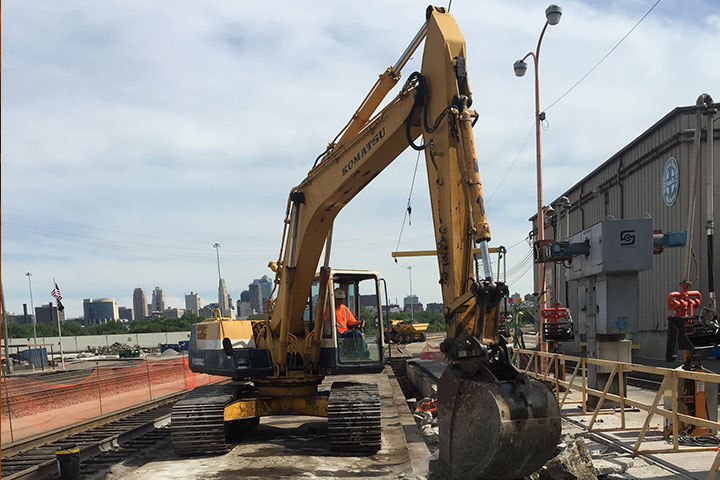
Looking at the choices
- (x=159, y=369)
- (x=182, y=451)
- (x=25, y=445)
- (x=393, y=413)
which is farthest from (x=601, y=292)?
(x=159, y=369)

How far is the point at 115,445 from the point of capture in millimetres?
11312

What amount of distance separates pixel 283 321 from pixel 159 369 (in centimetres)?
1305

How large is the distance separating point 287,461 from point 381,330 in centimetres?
280

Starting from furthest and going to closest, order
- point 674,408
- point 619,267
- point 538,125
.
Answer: point 538,125
point 619,267
point 674,408

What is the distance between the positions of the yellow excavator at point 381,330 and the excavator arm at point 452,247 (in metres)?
0.02

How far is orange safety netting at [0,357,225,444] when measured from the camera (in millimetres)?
13820

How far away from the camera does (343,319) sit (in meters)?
10.8

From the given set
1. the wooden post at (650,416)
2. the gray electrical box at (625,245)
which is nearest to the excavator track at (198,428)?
the wooden post at (650,416)

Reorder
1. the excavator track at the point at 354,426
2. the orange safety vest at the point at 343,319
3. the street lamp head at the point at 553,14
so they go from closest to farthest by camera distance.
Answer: the excavator track at the point at 354,426 → the orange safety vest at the point at 343,319 → the street lamp head at the point at 553,14

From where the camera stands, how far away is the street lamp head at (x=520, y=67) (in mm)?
18266

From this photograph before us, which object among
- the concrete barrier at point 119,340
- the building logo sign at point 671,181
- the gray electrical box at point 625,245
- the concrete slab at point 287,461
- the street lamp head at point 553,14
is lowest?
the concrete barrier at point 119,340

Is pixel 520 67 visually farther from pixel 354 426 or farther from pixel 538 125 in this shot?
pixel 354 426

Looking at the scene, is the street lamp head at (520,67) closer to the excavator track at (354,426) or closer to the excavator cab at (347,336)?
the excavator cab at (347,336)

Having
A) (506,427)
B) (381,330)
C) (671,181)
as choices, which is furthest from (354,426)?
(671,181)
